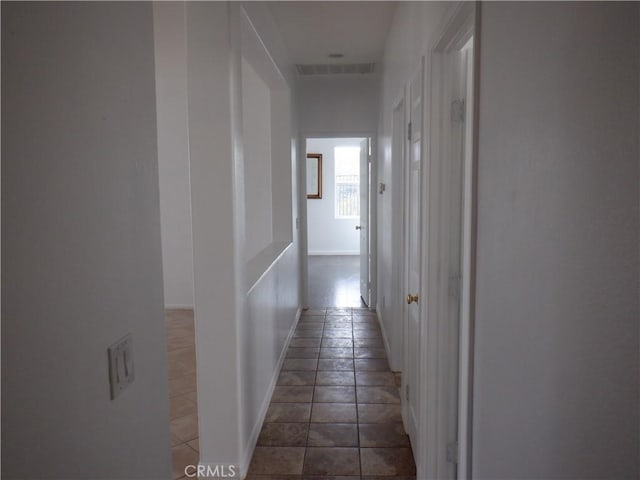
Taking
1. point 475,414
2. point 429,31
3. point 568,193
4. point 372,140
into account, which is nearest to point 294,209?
point 372,140

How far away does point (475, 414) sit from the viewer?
1.33m

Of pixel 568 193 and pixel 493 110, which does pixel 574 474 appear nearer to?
pixel 568 193

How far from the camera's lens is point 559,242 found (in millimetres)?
888

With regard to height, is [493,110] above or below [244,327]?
above

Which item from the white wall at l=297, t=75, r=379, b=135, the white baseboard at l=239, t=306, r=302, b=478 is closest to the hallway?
the white baseboard at l=239, t=306, r=302, b=478

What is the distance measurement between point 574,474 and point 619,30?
74cm

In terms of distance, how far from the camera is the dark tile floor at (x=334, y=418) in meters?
2.58

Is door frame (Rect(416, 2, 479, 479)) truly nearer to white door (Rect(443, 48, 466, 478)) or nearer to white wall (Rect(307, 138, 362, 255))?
white door (Rect(443, 48, 466, 478))

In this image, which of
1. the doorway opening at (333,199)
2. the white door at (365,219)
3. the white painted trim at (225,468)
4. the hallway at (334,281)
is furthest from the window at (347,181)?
the white painted trim at (225,468)

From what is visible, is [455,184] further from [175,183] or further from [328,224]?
[328,224]

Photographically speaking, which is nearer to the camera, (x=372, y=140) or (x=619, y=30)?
(x=619, y=30)

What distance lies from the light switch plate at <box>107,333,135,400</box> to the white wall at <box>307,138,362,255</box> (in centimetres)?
953

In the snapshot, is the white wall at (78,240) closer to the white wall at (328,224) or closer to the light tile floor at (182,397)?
the light tile floor at (182,397)

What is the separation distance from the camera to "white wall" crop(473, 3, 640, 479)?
2.33 feet
